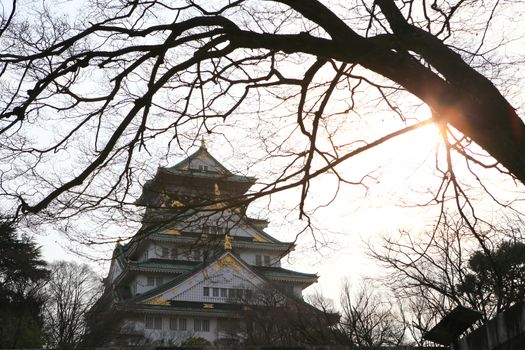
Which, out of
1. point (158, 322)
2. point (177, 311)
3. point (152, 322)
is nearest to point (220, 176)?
point (177, 311)

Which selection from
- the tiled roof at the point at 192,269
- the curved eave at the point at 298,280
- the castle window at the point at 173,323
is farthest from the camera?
the curved eave at the point at 298,280

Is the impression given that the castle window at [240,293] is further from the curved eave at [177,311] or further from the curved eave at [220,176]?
the curved eave at [220,176]

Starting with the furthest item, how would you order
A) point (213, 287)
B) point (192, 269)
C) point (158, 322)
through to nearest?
point (192, 269), point (213, 287), point (158, 322)

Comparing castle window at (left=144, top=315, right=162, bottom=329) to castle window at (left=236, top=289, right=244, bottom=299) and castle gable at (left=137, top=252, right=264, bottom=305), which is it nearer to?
castle gable at (left=137, top=252, right=264, bottom=305)

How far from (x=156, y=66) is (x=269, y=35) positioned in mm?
1024

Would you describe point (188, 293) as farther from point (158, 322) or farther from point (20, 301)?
point (20, 301)

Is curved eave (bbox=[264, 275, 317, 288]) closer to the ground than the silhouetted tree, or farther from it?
farther from it

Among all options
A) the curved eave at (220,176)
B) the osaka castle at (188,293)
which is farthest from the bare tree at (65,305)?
the curved eave at (220,176)

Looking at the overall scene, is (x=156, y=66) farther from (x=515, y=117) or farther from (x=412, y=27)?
(x=515, y=117)

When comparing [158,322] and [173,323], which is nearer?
[158,322]

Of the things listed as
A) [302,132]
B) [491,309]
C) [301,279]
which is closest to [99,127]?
[302,132]

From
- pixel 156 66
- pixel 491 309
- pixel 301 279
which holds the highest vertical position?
pixel 301 279

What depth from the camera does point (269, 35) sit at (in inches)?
195

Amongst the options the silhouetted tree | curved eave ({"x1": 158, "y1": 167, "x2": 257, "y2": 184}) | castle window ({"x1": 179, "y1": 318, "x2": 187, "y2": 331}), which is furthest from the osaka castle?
curved eave ({"x1": 158, "y1": 167, "x2": 257, "y2": 184})
